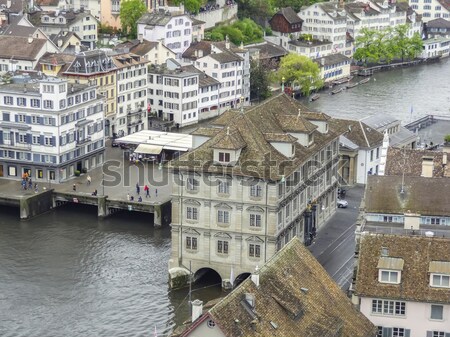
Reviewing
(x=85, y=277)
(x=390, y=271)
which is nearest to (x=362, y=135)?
(x=85, y=277)

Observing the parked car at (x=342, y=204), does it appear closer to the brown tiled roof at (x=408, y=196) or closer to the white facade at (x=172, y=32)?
the brown tiled roof at (x=408, y=196)

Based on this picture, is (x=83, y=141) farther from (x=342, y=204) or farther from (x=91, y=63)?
(x=342, y=204)

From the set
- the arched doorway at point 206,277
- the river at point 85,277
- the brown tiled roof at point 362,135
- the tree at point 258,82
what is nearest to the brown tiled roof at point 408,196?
the river at point 85,277

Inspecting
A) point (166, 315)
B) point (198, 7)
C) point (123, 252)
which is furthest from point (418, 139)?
point (198, 7)

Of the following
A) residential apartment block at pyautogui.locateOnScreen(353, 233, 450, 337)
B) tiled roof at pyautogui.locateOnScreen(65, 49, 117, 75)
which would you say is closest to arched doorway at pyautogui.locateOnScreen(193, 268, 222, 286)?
residential apartment block at pyautogui.locateOnScreen(353, 233, 450, 337)

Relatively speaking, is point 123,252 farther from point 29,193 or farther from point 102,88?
point 102,88

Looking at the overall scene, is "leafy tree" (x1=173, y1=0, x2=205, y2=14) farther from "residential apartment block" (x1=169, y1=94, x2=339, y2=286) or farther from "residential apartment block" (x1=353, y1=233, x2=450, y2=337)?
"residential apartment block" (x1=353, y1=233, x2=450, y2=337)
